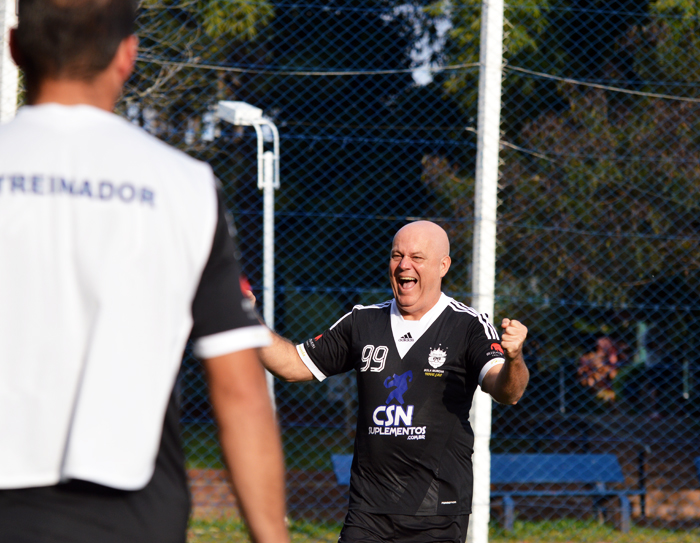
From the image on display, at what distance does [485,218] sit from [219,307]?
3.72m

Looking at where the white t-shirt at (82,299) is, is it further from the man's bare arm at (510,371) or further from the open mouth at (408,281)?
the open mouth at (408,281)

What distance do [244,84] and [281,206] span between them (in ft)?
4.78

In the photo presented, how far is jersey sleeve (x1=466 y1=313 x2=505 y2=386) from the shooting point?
3.02 m

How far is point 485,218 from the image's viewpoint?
4.62 meters

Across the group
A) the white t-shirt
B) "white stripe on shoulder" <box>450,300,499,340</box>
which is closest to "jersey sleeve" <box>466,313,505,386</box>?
"white stripe on shoulder" <box>450,300,499,340</box>

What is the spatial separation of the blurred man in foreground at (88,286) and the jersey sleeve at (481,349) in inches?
83.7

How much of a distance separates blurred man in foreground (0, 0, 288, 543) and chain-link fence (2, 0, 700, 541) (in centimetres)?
524

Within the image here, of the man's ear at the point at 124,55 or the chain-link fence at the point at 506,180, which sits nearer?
the man's ear at the point at 124,55

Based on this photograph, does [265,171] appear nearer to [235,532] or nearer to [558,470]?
[235,532]

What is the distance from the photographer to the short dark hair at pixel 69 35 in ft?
3.16

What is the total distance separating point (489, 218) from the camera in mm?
4617

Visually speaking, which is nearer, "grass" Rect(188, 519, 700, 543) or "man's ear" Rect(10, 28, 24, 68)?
"man's ear" Rect(10, 28, 24, 68)

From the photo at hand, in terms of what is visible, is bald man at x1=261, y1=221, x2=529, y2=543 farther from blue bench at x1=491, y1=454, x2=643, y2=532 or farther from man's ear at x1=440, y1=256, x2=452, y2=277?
blue bench at x1=491, y1=454, x2=643, y2=532

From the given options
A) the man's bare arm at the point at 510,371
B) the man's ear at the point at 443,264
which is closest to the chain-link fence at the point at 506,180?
the man's ear at the point at 443,264
